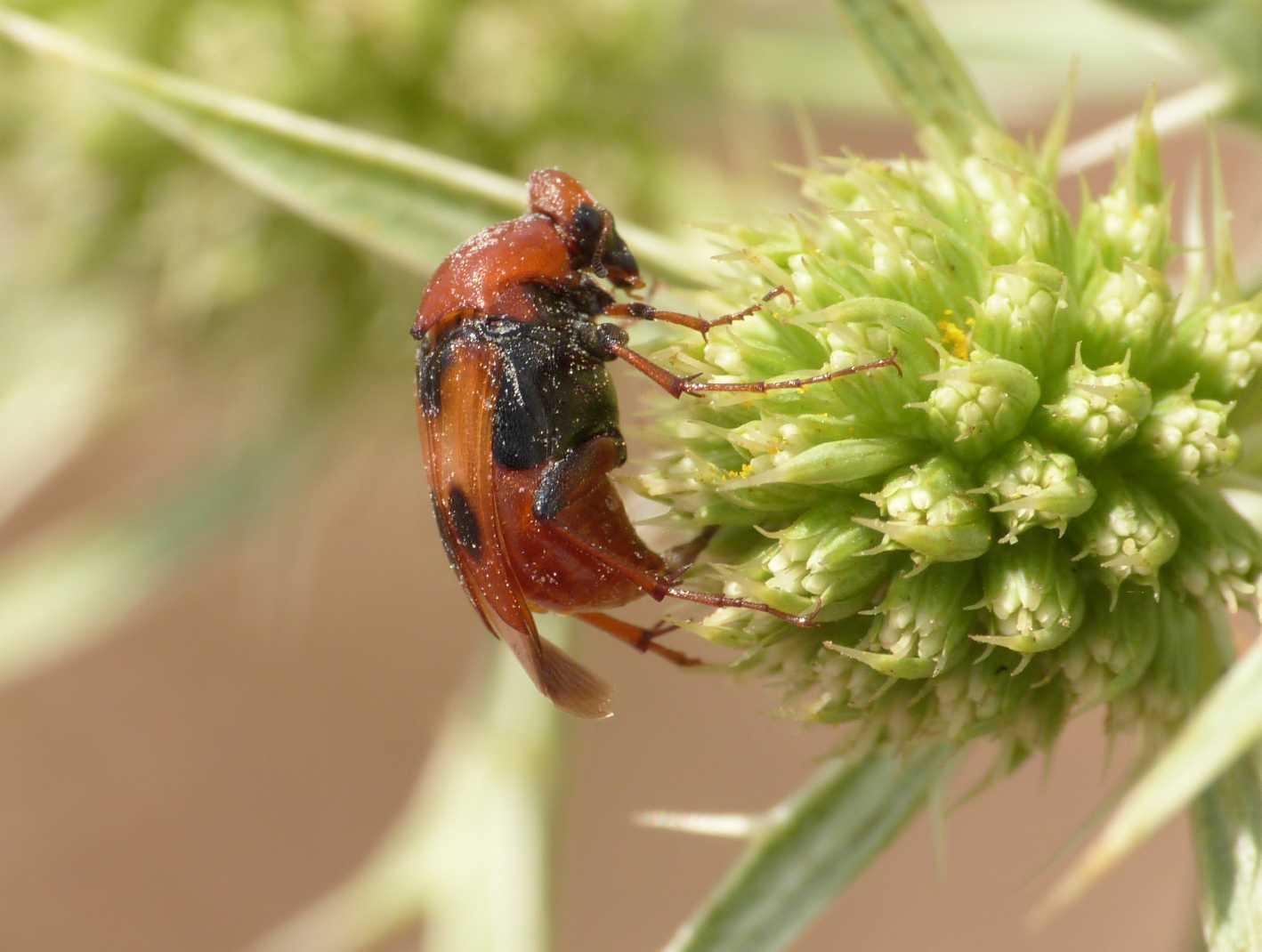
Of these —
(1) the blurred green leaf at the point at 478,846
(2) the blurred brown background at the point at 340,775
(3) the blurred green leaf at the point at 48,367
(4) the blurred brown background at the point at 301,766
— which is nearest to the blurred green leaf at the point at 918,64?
(1) the blurred green leaf at the point at 478,846

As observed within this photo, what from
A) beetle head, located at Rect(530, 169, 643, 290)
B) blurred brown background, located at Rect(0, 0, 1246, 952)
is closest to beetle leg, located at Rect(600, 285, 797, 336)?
beetle head, located at Rect(530, 169, 643, 290)

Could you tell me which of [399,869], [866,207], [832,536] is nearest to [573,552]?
[832,536]

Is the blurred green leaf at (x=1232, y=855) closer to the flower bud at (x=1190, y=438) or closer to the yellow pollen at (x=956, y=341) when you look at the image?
the flower bud at (x=1190, y=438)

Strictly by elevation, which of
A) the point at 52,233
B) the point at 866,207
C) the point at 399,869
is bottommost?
the point at 399,869

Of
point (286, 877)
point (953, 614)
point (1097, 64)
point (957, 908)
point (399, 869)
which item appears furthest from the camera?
point (286, 877)

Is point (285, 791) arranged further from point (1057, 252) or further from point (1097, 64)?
point (1057, 252)

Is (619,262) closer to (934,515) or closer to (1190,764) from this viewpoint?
(934,515)
